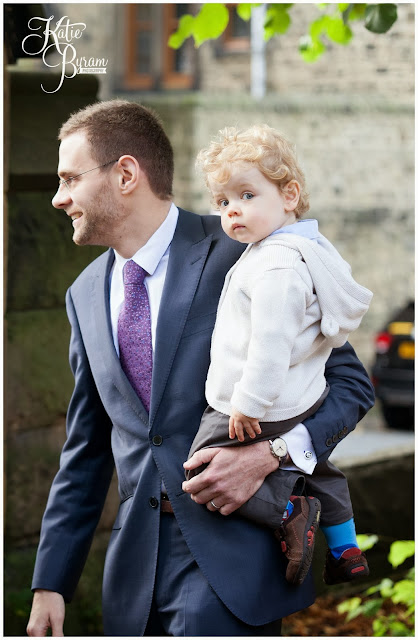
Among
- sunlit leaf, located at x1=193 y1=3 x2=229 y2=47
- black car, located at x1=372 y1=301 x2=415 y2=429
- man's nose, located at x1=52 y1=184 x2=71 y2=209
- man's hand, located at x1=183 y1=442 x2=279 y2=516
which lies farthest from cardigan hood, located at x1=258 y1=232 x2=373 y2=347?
black car, located at x1=372 y1=301 x2=415 y2=429

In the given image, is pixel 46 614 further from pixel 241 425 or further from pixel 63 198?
pixel 63 198

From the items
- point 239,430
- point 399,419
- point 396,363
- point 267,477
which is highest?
point 239,430

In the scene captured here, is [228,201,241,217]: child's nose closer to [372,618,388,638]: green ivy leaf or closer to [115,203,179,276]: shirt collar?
[115,203,179,276]: shirt collar

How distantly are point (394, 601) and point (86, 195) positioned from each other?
2.72m

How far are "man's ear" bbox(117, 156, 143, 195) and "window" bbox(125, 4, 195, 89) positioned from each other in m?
16.3

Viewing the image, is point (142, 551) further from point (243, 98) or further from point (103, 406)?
point (243, 98)

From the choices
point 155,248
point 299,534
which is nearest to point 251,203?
point 155,248

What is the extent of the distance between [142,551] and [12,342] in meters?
1.59

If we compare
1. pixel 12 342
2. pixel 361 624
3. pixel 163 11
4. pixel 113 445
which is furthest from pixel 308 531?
pixel 163 11

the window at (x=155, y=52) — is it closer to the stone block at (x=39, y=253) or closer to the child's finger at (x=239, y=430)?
the stone block at (x=39, y=253)

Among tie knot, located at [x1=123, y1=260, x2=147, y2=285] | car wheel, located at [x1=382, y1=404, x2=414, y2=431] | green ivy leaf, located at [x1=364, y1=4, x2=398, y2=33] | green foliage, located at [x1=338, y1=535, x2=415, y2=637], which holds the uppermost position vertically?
green ivy leaf, located at [x1=364, y1=4, x2=398, y2=33]

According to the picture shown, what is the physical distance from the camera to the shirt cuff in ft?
8.02

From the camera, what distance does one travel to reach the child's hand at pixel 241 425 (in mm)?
2324

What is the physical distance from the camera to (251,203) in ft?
7.86
